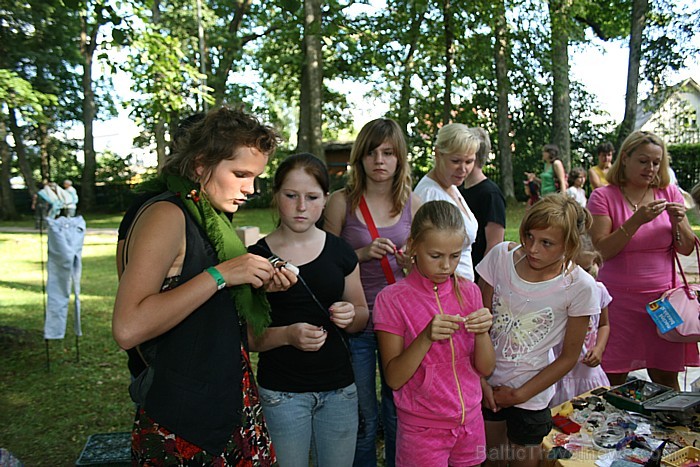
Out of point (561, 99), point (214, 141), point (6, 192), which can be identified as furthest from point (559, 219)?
A: point (6, 192)

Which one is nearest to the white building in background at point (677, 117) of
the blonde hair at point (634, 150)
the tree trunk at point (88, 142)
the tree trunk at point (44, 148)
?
the blonde hair at point (634, 150)

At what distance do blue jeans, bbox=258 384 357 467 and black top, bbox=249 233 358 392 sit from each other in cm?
3

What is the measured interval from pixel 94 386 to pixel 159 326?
4.13m

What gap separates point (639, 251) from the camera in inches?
123

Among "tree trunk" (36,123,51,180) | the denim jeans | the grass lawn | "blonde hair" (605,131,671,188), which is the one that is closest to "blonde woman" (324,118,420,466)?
"blonde hair" (605,131,671,188)

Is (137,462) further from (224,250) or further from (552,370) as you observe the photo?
(552,370)

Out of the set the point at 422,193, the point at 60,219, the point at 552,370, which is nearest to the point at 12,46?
the point at 60,219

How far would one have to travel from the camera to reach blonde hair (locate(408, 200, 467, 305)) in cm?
217

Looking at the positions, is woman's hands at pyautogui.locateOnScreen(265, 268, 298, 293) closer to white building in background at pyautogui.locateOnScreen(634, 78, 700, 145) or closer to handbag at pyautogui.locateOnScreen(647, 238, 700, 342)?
handbag at pyautogui.locateOnScreen(647, 238, 700, 342)

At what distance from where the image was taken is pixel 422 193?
9.82 feet

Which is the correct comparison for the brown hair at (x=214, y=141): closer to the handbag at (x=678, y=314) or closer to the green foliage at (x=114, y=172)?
the handbag at (x=678, y=314)

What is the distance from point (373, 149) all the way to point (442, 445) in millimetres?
1378

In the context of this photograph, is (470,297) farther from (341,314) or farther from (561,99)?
(561,99)

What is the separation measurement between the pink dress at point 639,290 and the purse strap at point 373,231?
149cm
